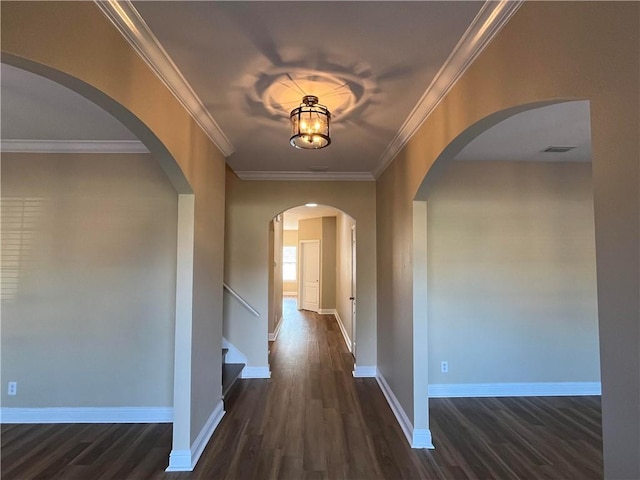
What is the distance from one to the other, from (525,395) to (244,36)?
4415 millimetres

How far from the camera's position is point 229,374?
3.95 m

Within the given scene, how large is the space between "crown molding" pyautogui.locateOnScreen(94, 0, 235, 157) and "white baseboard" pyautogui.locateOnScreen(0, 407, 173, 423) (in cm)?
269

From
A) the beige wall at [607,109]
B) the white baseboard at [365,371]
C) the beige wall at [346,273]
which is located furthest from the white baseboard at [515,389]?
the beige wall at [607,109]

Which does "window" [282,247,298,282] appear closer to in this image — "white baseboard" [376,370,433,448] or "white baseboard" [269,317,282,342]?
"white baseboard" [269,317,282,342]

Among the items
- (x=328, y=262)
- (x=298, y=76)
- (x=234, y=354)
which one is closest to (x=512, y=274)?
(x=298, y=76)

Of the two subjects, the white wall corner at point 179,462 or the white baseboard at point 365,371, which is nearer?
the white wall corner at point 179,462

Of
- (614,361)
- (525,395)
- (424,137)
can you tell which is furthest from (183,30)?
(525,395)

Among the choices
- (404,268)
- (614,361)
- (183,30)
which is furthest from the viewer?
(404,268)

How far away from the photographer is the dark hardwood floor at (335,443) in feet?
7.89

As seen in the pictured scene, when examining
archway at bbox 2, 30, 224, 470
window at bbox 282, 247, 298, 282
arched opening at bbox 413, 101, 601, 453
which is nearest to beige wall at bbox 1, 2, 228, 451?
archway at bbox 2, 30, 224, 470

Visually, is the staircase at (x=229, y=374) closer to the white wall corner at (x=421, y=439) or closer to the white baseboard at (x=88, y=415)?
the white baseboard at (x=88, y=415)

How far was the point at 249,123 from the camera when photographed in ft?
9.11

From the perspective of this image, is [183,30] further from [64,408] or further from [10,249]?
[64,408]

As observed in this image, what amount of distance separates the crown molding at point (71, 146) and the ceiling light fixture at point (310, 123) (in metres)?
1.81
